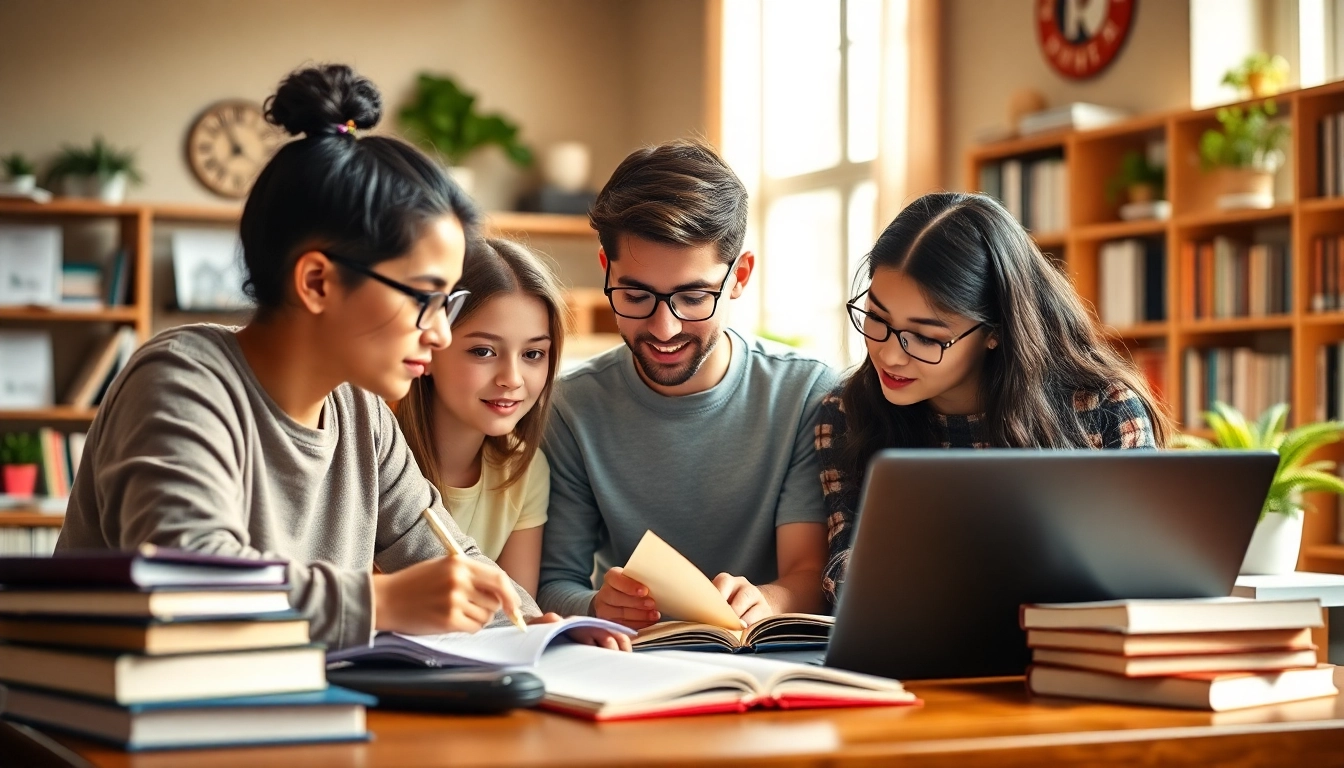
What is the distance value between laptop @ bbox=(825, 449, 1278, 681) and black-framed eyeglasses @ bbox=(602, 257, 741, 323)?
81cm

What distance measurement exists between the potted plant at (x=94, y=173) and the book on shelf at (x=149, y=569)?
5.00m

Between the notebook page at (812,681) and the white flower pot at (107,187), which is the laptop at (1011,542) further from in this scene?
the white flower pot at (107,187)

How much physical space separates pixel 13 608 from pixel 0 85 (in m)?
5.46

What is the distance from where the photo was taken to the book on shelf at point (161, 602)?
3.08 feet

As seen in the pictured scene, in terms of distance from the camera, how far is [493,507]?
2.02 metres

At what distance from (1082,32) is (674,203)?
9.55ft

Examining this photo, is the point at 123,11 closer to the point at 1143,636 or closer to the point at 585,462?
the point at 585,462

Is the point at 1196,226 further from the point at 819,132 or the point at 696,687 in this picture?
the point at 696,687

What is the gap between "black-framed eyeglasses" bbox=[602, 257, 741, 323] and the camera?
1.99 m

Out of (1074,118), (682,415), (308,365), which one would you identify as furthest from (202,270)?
(308,365)

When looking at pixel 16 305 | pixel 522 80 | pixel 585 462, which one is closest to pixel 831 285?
pixel 522 80

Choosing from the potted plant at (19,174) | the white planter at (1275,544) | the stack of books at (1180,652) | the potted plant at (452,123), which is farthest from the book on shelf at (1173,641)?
the potted plant at (452,123)

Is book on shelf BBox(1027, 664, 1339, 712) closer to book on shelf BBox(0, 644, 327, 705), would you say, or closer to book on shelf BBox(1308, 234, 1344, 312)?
book on shelf BBox(0, 644, 327, 705)

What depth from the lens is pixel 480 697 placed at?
3.52 ft
